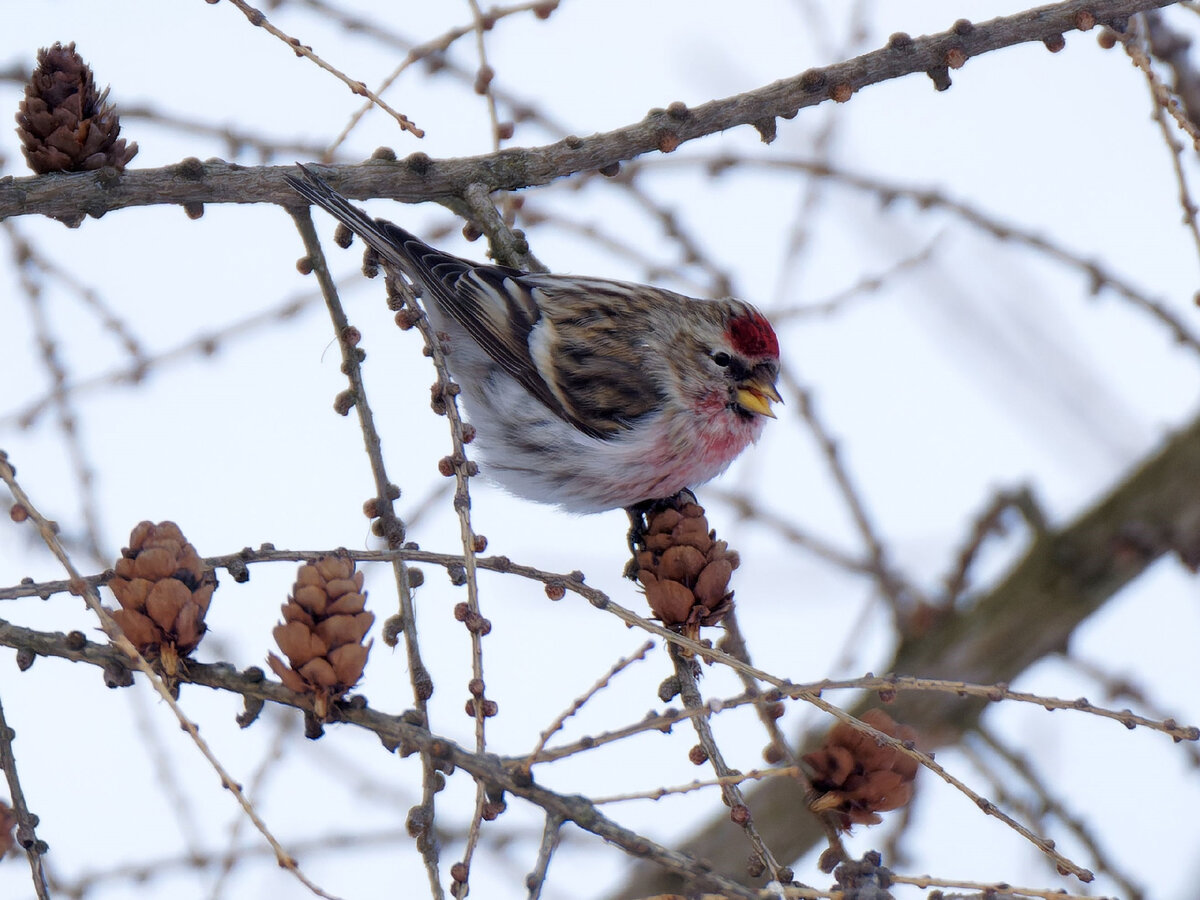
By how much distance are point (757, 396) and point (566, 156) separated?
82 cm

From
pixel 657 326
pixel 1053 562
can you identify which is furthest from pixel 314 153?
pixel 1053 562

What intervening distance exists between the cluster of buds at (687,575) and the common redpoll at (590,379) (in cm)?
52

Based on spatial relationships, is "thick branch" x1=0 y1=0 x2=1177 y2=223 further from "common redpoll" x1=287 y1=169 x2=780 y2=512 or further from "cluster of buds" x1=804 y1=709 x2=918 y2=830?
"cluster of buds" x1=804 y1=709 x2=918 y2=830

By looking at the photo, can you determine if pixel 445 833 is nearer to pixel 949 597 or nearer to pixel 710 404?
pixel 710 404

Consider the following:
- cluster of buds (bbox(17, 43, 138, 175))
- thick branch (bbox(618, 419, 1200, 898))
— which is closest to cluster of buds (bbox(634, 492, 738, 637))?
cluster of buds (bbox(17, 43, 138, 175))

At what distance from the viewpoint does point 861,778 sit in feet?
4.06

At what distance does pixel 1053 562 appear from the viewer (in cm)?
248

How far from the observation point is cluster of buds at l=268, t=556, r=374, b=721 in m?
1.08

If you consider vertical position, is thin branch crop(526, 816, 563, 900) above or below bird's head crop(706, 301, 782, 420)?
below

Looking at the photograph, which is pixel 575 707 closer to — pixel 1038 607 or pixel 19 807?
pixel 19 807

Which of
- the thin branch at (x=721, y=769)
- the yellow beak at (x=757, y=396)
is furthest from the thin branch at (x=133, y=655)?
the yellow beak at (x=757, y=396)

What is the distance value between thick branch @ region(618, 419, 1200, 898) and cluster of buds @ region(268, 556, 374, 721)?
1478 mm

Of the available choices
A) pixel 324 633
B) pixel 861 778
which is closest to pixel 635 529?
pixel 861 778

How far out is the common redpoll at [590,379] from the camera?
2.18m
